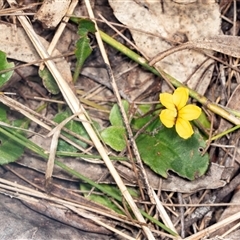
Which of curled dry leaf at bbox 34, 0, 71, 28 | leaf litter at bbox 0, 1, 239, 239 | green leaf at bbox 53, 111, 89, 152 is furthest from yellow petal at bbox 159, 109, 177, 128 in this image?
curled dry leaf at bbox 34, 0, 71, 28

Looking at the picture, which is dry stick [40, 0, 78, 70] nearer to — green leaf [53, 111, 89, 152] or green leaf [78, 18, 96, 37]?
green leaf [78, 18, 96, 37]

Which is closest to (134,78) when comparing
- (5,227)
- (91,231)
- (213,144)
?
(213,144)

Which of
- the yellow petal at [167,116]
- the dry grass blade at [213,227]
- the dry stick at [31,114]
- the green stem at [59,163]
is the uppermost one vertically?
the yellow petal at [167,116]

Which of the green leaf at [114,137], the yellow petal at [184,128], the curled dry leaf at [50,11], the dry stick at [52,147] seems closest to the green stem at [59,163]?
the dry stick at [52,147]

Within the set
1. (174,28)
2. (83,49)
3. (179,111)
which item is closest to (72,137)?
(83,49)

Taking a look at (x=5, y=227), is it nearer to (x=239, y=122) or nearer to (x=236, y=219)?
(x=236, y=219)

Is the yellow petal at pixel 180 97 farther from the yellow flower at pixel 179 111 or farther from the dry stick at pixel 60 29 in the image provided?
the dry stick at pixel 60 29

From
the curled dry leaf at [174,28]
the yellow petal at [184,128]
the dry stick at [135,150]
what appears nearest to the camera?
the yellow petal at [184,128]
